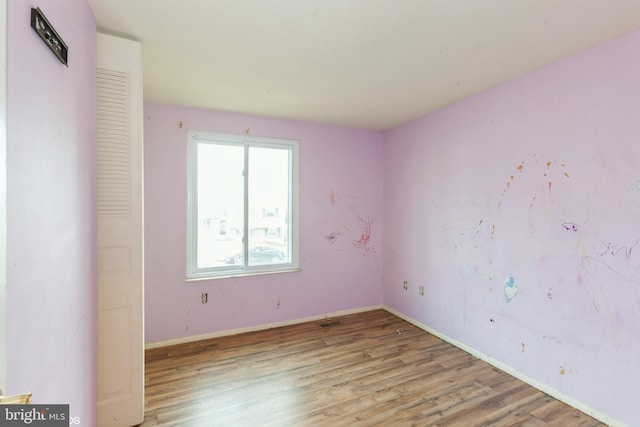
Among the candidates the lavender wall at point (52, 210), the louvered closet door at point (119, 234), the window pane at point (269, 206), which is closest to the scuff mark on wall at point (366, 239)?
the window pane at point (269, 206)

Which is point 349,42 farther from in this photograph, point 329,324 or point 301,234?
point 329,324

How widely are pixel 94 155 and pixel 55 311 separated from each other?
937mm

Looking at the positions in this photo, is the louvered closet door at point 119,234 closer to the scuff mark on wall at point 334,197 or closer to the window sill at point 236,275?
the window sill at point 236,275

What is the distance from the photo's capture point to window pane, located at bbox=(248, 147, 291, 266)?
3463 mm

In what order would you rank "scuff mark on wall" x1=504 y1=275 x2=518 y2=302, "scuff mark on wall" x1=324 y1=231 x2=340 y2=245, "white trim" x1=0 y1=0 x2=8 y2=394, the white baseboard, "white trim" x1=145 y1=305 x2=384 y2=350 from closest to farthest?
"white trim" x1=0 y1=0 x2=8 y2=394
the white baseboard
"scuff mark on wall" x1=504 y1=275 x2=518 y2=302
"white trim" x1=145 y1=305 x2=384 y2=350
"scuff mark on wall" x1=324 y1=231 x2=340 y2=245

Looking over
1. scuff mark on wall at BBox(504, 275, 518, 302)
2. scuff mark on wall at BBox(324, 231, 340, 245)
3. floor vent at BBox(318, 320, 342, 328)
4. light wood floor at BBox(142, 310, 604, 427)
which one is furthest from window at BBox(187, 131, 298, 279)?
scuff mark on wall at BBox(504, 275, 518, 302)

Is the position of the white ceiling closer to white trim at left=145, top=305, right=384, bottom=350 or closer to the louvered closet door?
the louvered closet door

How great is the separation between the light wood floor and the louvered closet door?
33 centimetres

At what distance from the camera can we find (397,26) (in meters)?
1.75

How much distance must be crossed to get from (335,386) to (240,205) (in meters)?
2.14

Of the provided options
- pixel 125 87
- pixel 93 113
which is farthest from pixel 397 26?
pixel 93 113

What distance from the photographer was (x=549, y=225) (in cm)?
221

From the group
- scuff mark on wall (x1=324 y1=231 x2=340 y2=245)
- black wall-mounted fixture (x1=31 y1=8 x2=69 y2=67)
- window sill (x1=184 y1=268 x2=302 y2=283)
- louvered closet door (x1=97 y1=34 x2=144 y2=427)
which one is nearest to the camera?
black wall-mounted fixture (x1=31 y1=8 x2=69 y2=67)

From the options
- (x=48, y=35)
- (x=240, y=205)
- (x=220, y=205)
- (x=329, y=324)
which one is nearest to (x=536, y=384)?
(x=329, y=324)
